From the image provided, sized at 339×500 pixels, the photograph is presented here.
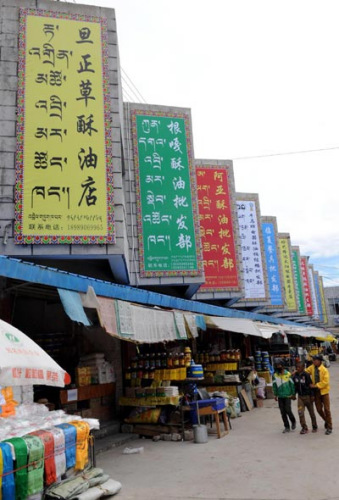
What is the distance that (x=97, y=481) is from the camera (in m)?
6.46

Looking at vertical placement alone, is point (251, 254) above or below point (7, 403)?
above

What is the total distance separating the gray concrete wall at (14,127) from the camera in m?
9.62

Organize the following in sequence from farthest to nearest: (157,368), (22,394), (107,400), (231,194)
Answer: (231,194)
(107,400)
(157,368)
(22,394)

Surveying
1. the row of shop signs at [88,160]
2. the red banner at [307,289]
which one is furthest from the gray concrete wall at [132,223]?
the red banner at [307,289]

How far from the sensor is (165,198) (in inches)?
581

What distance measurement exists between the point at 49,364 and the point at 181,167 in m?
11.1

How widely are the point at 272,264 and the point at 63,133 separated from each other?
19.0m

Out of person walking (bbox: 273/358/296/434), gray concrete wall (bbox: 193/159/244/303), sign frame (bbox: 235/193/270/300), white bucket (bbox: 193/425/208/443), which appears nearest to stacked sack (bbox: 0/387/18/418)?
white bucket (bbox: 193/425/208/443)

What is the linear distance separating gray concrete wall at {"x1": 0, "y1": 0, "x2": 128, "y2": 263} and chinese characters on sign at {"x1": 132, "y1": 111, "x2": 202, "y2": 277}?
12.1 ft

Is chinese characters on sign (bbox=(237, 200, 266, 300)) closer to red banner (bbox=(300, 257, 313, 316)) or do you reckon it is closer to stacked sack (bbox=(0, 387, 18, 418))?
stacked sack (bbox=(0, 387, 18, 418))

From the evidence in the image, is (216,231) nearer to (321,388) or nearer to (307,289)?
(321,388)

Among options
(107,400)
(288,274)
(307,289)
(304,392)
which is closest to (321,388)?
(304,392)

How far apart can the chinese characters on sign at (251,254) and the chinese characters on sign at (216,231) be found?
3.72m

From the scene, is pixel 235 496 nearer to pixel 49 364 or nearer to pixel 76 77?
pixel 49 364
